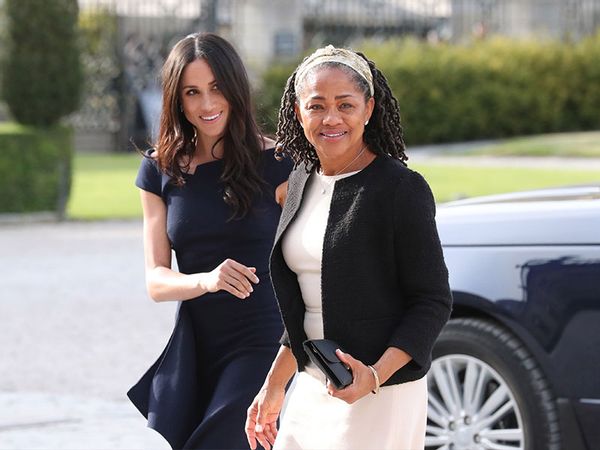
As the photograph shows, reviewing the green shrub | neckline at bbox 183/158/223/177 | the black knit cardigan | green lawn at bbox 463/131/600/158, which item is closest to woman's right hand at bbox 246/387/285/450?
the black knit cardigan

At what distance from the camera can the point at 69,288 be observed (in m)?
12.0

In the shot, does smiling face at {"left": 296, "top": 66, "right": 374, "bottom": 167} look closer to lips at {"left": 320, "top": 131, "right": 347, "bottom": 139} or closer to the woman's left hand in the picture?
lips at {"left": 320, "top": 131, "right": 347, "bottom": 139}

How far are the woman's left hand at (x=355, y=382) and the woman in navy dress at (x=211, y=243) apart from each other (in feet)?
3.90

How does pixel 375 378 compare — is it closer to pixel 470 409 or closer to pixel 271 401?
pixel 271 401

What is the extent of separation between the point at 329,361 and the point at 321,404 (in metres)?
0.24

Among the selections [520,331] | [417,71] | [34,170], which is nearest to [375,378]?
[520,331]

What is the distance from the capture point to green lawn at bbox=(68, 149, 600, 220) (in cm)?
1881

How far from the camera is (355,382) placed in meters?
3.19

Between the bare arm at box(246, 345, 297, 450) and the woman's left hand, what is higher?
the woman's left hand

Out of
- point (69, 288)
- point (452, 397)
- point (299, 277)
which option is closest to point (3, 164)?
point (69, 288)

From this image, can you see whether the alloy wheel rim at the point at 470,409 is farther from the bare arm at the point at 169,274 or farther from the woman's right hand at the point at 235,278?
the woman's right hand at the point at 235,278

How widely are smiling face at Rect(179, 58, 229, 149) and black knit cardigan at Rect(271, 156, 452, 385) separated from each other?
3.73ft

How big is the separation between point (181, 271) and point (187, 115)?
19.0 inches

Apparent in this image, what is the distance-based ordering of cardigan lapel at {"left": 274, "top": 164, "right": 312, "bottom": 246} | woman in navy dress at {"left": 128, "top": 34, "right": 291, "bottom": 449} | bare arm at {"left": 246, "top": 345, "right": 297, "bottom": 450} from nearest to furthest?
cardigan lapel at {"left": 274, "top": 164, "right": 312, "bottom": 246} → bare arm at {"left": 246, "top": 345, "right": 297, "bottom": 450} → woman in navy dress at {"left": 128, "top": 34, "right": 291, "bottom": 449}
